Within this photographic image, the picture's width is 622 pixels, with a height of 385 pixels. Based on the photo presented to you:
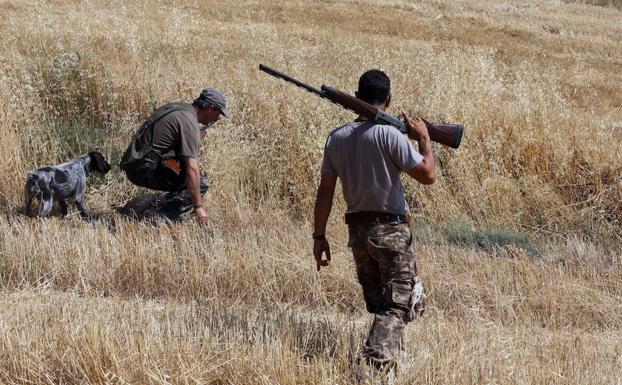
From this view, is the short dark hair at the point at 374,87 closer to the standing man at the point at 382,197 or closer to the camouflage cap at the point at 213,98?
the standing man at the point at 382,197

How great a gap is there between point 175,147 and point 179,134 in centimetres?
14

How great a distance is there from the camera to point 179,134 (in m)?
6.90

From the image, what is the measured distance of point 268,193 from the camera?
28.9ft

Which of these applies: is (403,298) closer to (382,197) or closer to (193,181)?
(382,197)

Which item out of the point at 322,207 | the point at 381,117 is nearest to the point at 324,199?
the point at 322,207

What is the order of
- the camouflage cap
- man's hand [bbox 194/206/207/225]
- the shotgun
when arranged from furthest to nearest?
the camouflage cap → man's hand [bbox 194/206/207/225] → the shotgun

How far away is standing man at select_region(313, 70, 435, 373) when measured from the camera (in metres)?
4.40

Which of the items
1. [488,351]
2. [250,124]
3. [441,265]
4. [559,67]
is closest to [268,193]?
[250,124]

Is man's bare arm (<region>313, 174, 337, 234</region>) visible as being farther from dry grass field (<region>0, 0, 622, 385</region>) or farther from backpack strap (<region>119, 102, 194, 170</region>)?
backpack strap (<region>119, 102, 194, 170</region>)

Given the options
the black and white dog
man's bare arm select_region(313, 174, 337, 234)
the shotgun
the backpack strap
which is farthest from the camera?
the black and white dog

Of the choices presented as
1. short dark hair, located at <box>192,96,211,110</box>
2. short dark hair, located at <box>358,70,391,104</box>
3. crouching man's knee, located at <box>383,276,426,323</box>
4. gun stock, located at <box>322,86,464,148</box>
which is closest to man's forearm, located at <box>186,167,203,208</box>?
short dark hair, located at <box>192,96,211,110</box>

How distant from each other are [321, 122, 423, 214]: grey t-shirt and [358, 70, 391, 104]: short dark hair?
0.50 ft

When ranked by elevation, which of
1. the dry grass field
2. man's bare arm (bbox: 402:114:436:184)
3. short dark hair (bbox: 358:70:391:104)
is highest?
short dark hair (bbox: 358:70:391:104)

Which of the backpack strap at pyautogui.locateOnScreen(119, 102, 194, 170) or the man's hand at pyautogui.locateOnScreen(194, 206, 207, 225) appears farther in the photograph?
the backpack strap at pyautogui.locateOnScreen(119, 102, 194, 170)
